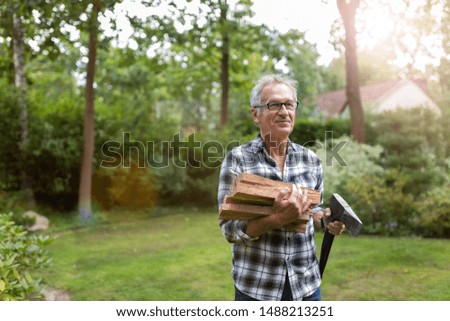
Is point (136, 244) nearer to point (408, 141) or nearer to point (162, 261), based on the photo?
point (162, 261)

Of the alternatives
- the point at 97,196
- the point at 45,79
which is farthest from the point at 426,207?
the point at 45,79

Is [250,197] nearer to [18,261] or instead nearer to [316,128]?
[18,261]

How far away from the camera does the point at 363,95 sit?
856cm

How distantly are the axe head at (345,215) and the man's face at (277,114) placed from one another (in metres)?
0.35

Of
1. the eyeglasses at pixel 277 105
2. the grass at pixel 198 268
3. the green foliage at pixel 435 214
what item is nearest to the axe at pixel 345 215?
the eyeglasses at pixel 277 105

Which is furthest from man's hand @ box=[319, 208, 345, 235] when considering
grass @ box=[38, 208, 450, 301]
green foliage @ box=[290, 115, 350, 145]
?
green foliage @ box=[290, 115, 350, 145]

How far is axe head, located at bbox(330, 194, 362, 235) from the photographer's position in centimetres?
186

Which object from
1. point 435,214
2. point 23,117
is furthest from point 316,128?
point 23,117

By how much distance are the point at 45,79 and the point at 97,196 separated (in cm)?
379

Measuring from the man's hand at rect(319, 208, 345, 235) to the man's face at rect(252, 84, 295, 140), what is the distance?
38 centimetres

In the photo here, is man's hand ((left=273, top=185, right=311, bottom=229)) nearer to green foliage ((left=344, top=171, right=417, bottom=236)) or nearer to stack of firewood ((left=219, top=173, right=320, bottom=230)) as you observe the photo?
stack of firewood ((left=219, top=173, right=320, bottom=230))

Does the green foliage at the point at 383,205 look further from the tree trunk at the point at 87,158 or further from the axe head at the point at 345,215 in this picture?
the axe head at the point at 345,215

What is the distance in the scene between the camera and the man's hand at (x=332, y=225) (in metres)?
1.95

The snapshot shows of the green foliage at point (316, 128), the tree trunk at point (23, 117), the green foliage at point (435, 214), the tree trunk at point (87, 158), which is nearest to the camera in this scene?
the green foliage at point (435, 214)
